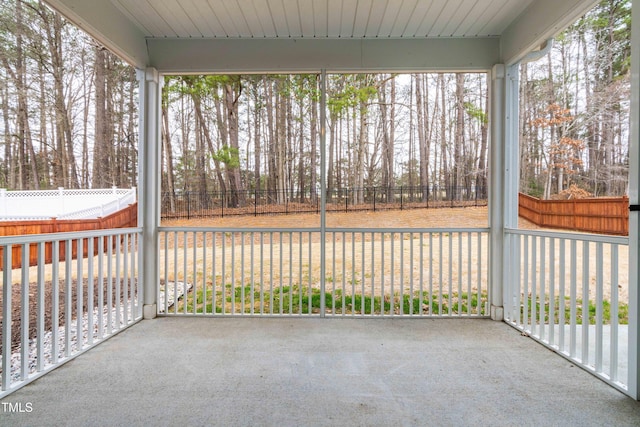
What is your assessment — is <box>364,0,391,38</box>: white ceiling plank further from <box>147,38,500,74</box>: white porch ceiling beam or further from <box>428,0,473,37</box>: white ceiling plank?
<box>428,0,473,37</box>: white ceiling plank

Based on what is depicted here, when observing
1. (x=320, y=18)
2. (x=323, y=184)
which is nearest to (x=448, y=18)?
(x=320, y=18)

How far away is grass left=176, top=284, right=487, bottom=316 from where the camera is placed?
10.7ft

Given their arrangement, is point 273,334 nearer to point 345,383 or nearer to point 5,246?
point 345,383

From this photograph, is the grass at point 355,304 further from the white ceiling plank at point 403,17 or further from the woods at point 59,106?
the white ceiling plank at point 403,17

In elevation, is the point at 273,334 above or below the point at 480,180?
below


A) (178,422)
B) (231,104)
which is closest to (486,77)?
(231,104)

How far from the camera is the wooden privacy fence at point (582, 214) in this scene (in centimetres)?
211

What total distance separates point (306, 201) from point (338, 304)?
1149mm

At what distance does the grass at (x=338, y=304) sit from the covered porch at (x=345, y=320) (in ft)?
0.15

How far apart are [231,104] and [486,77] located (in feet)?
7.74

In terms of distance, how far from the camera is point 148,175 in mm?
3229

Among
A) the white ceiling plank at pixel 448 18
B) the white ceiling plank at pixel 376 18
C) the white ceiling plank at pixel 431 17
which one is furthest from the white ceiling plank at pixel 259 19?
the white ceiling plank at pixel 448 18

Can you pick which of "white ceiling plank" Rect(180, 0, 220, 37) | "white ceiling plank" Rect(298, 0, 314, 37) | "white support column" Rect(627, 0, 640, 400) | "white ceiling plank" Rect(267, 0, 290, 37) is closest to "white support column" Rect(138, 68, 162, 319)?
"white ceiling plank" Rect(180, 0, 220, 37)

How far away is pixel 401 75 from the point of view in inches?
131
